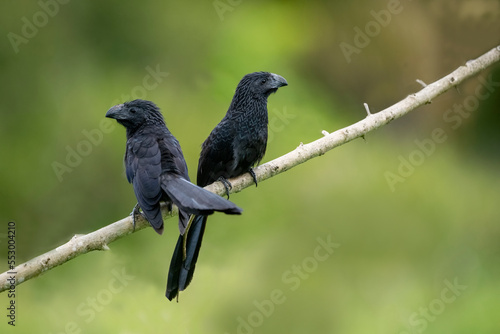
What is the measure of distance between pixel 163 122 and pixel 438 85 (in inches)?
69.7

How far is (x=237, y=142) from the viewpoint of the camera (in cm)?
362

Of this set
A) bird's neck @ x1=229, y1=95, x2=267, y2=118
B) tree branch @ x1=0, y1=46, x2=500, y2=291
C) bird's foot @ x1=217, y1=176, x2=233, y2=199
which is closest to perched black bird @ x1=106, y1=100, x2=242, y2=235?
tree branch @ x1=0, y1=46, x2=500, y2=291

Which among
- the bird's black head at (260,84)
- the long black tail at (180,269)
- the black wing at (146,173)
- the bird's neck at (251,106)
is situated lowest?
the long black tail at (180,269)

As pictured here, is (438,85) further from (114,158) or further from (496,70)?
(114,158)

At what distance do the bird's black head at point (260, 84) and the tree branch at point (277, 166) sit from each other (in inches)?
21.4

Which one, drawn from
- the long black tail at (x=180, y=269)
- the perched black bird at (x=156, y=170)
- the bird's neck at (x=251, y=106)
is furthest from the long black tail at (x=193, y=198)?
the bird's neck at (x=251, y=106)

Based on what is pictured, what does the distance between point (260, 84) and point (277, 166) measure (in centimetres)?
73

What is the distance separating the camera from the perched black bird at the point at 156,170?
8.05ft

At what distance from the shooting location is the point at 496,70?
19.5 ft

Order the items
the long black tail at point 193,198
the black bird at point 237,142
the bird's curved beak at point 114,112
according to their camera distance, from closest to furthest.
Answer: the long black tail at point 193,198 → the bird's curved beak at point 114,112 → the black bird at point 237,142

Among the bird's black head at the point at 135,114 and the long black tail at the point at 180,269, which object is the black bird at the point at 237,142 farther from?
the bird's black head at the point at 135,114

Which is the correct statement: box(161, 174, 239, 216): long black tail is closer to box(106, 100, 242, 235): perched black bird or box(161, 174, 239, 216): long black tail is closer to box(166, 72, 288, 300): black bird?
box(106, 100, 242, 235): perched black bird

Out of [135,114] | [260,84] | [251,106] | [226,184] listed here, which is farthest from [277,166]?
[135,114]

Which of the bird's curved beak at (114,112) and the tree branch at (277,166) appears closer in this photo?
the tree branch at (277,166)
